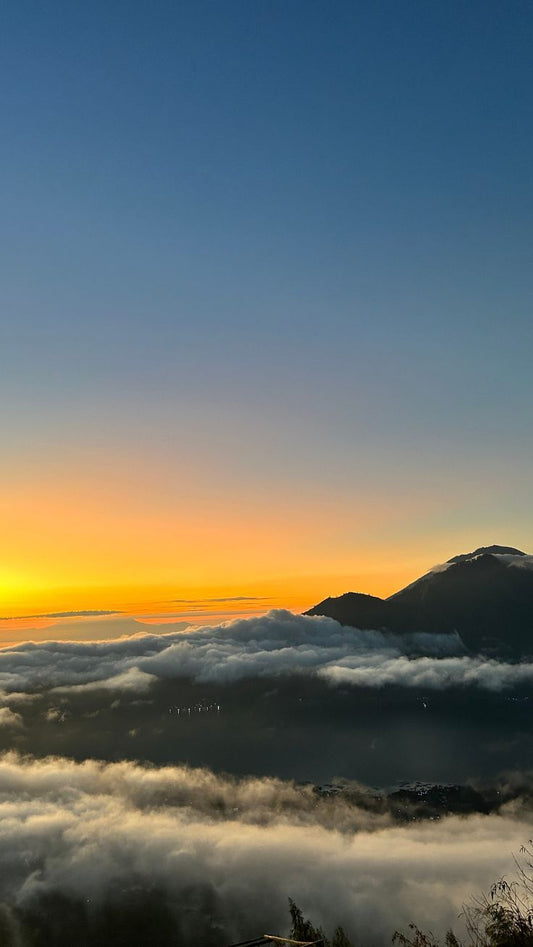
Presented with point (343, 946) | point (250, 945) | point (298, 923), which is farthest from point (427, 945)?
point (298, 923)

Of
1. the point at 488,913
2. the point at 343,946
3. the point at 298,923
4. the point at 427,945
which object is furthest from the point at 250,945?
the point at 298,923

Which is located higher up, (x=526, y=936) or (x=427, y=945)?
(x=526, y=936)

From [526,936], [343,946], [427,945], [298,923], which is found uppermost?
[526,936]

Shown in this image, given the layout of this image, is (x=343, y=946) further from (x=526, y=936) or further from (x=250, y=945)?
(x=526, y=936)

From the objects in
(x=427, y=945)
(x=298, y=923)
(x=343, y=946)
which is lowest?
(x=298, y=923)

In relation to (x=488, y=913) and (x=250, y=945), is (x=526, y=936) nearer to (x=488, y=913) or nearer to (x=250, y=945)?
(x=488, y=913)

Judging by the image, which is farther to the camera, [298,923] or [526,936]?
[298,923]

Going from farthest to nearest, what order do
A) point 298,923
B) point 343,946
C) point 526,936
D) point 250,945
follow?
point 298,923 → point 343,946 → point 250,945 → point 526,936

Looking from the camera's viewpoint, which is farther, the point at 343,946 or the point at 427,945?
the point at 343,946

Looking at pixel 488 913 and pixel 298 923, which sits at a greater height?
pixel 488 913

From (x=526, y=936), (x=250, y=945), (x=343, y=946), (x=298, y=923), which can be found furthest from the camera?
(x=298, y=923)
